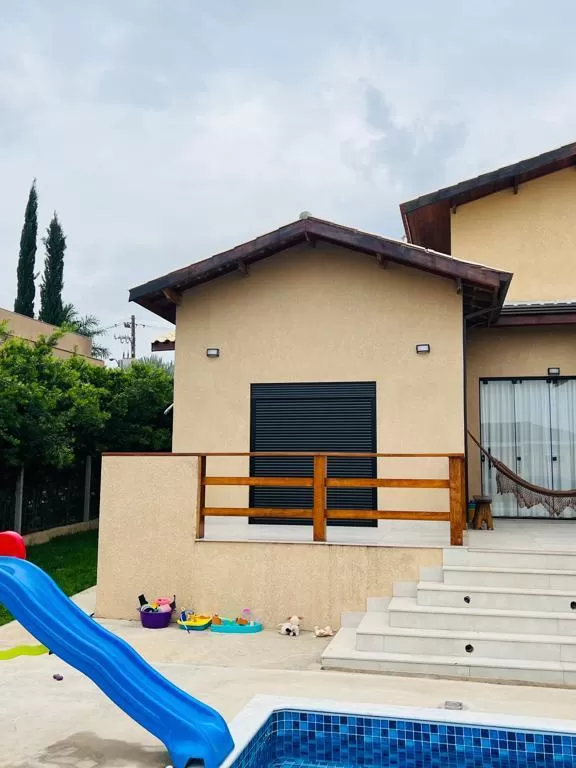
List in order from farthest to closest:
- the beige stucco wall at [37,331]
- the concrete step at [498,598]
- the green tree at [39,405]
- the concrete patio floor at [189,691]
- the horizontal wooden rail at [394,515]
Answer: the beige stucco wall at [37,331], the green tree at [39,405], the horizontal wooden rail at [394,515], the concrete step at [498,598], the concrete patio floor at [189,691]

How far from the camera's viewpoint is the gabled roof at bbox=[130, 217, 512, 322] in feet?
33.8

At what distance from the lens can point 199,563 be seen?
942cm

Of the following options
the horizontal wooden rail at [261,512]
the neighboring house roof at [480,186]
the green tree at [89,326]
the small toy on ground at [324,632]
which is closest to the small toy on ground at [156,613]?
the horizontal wooden rail at [261,512]

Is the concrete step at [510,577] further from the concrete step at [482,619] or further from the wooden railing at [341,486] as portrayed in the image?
the wooden railing at [341,486]

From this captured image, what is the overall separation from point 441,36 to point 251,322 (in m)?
10.9

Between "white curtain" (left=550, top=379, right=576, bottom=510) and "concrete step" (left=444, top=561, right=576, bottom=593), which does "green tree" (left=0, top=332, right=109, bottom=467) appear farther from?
"white curtain" (left=550, top=379, right=576, bottom=510)

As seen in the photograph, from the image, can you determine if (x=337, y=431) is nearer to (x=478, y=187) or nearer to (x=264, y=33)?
(x=478, y=187)

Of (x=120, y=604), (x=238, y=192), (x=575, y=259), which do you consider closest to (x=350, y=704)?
(x=120, y=604)

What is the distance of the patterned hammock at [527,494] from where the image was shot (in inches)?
444

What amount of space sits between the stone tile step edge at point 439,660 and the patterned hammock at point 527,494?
4.35 meters

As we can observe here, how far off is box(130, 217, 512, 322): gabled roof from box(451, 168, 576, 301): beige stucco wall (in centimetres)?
289

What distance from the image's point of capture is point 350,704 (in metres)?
5.63

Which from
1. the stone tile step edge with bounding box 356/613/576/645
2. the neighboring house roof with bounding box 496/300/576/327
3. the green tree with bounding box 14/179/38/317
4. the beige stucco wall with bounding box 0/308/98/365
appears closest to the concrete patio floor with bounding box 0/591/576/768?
the stone tile step edge with bounding box 356/613/576/645

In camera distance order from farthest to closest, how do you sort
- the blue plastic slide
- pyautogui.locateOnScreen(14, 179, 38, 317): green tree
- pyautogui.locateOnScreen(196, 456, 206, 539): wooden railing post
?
pyautogui.locateOnScreen(14, 179, 38, 317): green tree < pyautogui.locateOnScreen(196, 456, 206, 539): wooden railing post < the blue plastic slide
